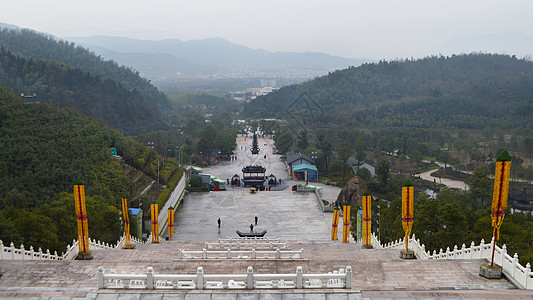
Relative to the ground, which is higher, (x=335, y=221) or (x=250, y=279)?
(x=250, y=279)

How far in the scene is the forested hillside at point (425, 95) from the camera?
85125mm

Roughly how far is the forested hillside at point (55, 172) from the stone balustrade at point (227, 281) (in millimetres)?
8468

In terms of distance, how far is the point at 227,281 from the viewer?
10.3 m

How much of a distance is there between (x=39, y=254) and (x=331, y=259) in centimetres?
947

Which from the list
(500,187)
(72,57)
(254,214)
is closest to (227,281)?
(500,187)

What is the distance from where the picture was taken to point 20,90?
72875 millimetres

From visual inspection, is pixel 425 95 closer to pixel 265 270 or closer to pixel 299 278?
pixel 265 270

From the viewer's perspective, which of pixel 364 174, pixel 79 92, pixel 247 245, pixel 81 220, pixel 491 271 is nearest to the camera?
pixel 491 271

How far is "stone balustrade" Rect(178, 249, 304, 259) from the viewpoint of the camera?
14.3 metres

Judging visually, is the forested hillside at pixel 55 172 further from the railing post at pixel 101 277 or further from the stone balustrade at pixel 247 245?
the railing post at pixel 101 277

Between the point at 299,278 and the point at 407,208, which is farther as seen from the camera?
the point at 407,208

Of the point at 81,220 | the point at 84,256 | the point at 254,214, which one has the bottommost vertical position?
the point at 254,214

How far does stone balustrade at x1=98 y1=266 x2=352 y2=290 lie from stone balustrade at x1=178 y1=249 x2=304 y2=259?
3.91m

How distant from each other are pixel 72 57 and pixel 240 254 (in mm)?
120581
